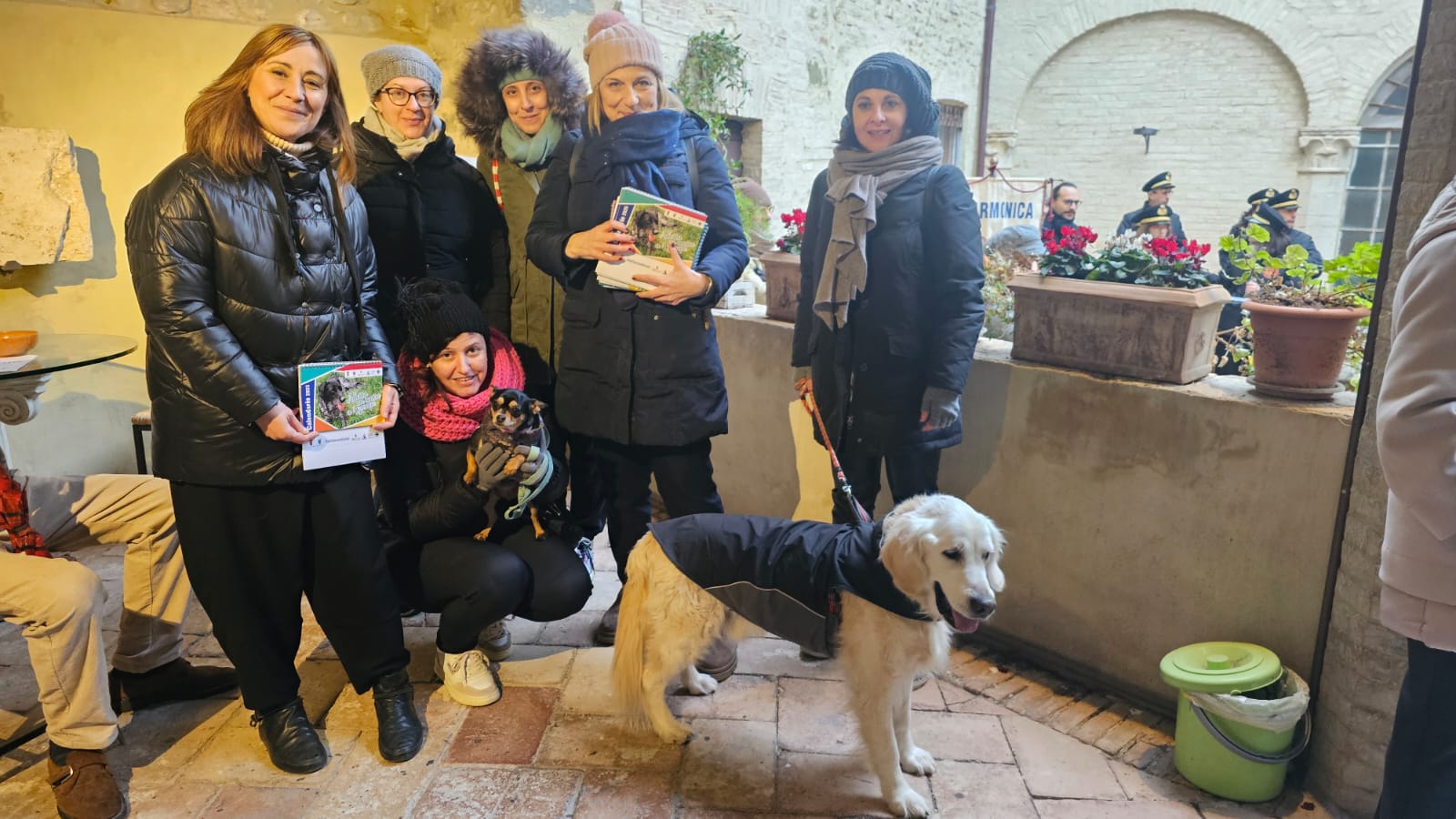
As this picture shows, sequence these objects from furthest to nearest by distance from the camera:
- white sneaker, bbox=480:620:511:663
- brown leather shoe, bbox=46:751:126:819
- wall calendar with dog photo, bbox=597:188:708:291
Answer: white sneaker, bbox=480:620:511:663, wall calendar with dog photo, bbox=597:188:708:291, brown leather shoe, bbox=46:751:126:819

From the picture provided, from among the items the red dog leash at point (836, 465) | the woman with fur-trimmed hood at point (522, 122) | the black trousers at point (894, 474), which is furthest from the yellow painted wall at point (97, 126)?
the black trousers at point (894, 474)

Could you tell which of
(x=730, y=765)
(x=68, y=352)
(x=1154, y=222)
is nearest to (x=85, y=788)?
(x=68, y=352)

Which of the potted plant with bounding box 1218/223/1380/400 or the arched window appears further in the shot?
the arched window

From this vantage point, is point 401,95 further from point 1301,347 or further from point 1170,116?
point 1170,116

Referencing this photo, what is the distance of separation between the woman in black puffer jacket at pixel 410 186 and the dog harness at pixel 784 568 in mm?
1148

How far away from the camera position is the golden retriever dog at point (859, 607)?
206cm

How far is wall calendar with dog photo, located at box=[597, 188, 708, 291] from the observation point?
2.49 metres

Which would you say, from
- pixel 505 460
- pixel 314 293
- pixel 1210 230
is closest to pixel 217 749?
pixel 505 460

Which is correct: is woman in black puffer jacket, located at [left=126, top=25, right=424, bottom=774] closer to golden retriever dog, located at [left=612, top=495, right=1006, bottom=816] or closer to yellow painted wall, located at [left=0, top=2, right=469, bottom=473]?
golden retriever dog, located at [left=612, top=495, right=1006, bottom=816]

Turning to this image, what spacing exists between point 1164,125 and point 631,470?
1236 centimetres

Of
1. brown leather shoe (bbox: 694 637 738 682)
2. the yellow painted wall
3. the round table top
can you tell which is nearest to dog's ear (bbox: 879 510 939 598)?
brown leather shoe (bbox: 694 637 738 682)

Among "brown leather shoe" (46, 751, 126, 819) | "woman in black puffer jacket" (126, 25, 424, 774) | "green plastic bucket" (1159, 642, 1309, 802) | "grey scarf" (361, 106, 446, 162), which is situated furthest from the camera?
"grey scarf" (361, 106, 446, 162)

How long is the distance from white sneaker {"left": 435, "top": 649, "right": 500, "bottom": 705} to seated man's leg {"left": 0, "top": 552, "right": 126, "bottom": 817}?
2.84ft

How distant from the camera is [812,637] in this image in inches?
91.6
